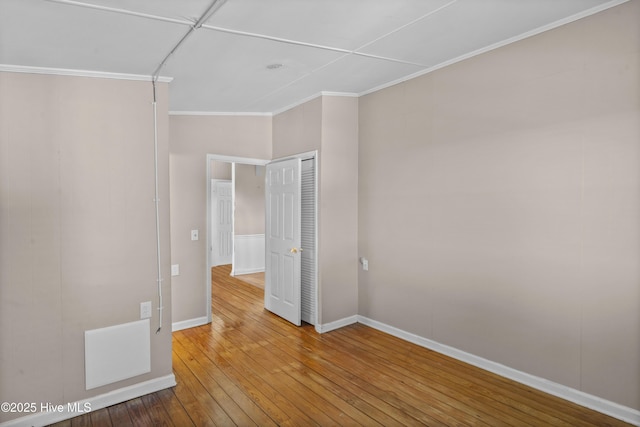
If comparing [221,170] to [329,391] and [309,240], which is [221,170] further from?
[329,391]

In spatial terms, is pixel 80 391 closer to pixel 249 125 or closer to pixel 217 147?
pixel 217 147

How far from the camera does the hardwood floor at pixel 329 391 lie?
2.50 meters

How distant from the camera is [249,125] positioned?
4.89 meters

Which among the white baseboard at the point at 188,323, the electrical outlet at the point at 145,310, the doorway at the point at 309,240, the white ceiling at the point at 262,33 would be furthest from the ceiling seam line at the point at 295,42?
the white baseboard at the point at 188,323

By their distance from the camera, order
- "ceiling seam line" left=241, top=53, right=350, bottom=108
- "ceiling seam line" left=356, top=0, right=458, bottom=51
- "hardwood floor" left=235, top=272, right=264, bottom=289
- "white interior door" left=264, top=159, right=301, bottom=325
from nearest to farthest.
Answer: "ceiling seam line" left=356, top=0, right=458, bottom=51
"ceiling seam line" left=241, top=53, right=350, bottom=108
"white interior door" left=264, top=159, right=301, bottom=325
"hardwood floor" left=235, top=272, right=264, bottom=289

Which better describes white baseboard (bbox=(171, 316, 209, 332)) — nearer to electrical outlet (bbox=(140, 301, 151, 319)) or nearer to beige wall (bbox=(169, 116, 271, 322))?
beige wall (bbox=(169, 116, 271, 322))

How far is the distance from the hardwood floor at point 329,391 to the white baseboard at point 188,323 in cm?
Answer: 37

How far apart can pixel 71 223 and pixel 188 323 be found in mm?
2123

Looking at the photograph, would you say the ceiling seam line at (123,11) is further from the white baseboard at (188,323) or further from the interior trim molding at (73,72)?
the white baseboard at (188,323)

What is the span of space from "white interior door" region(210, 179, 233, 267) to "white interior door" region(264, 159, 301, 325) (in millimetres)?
4049

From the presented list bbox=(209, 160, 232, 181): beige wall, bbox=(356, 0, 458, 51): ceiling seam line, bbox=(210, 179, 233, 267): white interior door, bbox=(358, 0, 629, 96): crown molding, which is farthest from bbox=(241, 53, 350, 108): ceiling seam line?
bbox=(210, 179, 233, 267): white interior door

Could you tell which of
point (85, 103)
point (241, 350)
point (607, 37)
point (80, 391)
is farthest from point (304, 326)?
point (607, 37)

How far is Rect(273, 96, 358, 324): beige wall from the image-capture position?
418cm

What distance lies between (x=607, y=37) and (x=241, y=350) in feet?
13.0
